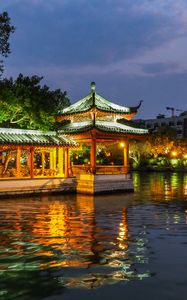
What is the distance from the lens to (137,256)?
973 cm

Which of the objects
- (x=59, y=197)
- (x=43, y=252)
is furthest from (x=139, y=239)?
(x=59, y=197)

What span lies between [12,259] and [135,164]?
52792mm

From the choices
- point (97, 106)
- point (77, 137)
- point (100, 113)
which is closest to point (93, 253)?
point (97, 106)

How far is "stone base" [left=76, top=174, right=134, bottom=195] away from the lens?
994 inches

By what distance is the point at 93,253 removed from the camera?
10062 mm

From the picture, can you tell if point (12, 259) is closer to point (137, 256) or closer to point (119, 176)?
point (137, 256)

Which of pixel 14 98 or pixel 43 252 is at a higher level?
pixel 14 98

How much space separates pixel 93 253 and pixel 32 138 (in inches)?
634

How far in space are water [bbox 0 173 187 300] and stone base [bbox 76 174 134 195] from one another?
6.59 meters

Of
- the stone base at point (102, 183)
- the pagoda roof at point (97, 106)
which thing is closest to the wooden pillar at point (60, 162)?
the stone base at point (102, 183)

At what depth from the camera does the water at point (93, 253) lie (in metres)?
7.42

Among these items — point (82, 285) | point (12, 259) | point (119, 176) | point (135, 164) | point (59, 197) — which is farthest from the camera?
point (135, 164)

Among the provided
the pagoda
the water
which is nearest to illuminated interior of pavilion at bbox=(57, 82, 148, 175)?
the pagoda

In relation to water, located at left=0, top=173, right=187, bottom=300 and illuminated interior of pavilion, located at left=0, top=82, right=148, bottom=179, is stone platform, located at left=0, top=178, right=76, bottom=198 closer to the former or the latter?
illuminated interior of pavilion, located at left=0, top=82, right=148, bottom=179
